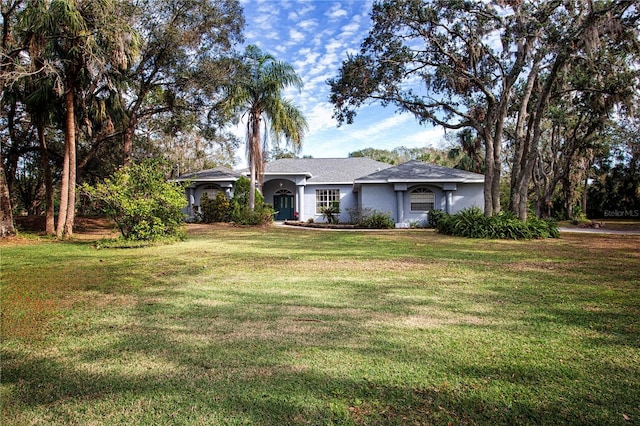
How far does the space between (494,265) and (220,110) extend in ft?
52.0

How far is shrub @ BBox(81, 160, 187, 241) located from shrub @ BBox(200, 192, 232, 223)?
9.93 m

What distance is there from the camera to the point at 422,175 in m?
21.1

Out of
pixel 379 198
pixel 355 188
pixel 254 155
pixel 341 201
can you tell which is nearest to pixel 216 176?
pixel 254 155

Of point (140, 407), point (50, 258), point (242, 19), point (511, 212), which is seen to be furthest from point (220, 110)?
point (140, 407)

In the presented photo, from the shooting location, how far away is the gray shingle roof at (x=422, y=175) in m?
20.5

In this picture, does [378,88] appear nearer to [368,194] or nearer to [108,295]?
[368,194]

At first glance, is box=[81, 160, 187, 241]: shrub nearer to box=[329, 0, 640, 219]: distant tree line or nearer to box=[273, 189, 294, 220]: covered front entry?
box=[329, 0, 640, 219]: distant tree line

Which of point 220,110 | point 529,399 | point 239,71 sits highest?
point 239,71

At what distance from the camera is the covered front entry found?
25.8 m

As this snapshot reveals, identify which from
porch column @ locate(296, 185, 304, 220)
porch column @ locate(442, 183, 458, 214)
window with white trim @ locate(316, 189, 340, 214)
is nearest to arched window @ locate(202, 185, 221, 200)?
porch column @ locate(296, 185, 304, 220)

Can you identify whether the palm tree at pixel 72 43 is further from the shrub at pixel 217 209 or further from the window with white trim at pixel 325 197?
the window with white trim at pixel 325 197

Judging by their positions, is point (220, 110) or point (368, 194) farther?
point (368, 194)

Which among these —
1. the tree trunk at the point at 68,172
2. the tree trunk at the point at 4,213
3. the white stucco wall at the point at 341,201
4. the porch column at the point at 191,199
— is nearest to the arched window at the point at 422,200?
the white stucco wall at the point at 341,201

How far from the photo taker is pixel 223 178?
2284 cm
